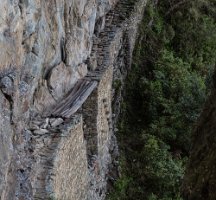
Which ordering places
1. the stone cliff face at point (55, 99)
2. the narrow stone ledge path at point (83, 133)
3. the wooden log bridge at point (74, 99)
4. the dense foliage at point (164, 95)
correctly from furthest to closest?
1. the dense foliage at point (164, 95)
2. the wooden log bridge at point (74, 99)
3. the narrow stone ledge path at point (83, 133)
4. the stone cliff face at point (55, 99)

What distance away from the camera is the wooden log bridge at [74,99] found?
883 cm

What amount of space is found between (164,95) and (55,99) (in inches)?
213

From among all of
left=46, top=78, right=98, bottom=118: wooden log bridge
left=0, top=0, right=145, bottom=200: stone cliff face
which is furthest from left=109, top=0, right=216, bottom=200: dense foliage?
left=46, top=78, right=98, bottom=118: wooden log bridge

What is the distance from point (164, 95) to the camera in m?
14.0

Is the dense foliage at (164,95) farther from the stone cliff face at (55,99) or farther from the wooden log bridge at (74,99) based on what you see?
the wooden log bridge at (74,99)

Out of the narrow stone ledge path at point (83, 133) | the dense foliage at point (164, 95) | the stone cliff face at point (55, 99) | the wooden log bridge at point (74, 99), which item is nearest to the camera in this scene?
the stone cliff face at point (55, 99)

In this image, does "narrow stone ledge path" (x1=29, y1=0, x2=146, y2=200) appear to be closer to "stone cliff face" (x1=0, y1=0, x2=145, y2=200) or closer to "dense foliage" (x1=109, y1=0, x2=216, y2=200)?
"stone cliff face" (x1=0, y1=0, x2=145, y2=200)

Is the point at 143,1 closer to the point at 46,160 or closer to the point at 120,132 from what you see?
the point at 120,132

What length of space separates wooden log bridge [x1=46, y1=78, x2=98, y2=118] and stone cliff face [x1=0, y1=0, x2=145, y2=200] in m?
0.02

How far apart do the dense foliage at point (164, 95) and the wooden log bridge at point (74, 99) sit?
272 centimetres

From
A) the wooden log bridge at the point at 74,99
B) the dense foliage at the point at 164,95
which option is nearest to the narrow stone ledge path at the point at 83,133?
the wooden log bridge at the point at 74,99

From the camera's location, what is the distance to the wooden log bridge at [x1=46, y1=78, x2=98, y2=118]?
883cm

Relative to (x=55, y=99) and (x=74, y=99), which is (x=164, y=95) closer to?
(x=74, y=99)

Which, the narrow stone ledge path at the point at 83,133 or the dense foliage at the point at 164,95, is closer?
the narrow stone ledge path at the point at 83,133
